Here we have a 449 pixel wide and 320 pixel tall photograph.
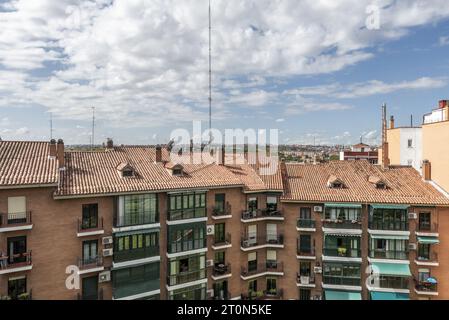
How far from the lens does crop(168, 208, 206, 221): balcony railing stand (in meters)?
24.8

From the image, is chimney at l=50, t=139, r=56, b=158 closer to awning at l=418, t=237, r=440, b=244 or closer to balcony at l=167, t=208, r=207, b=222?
balcony at l=167, t=208, r=207, b=222

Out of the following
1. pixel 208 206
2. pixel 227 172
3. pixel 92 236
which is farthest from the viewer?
pixel 227 172

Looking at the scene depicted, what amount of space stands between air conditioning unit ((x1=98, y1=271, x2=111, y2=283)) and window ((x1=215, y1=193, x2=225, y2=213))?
10269 mm

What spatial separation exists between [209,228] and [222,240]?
2012mm

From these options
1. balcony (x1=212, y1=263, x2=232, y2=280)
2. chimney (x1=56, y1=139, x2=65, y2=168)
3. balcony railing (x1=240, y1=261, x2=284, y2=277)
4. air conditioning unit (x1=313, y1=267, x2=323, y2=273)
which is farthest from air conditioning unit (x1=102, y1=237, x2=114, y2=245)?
air conditioning unit (x1=313, y1=267, x2=323, y2=273)

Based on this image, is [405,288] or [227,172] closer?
[405,288]

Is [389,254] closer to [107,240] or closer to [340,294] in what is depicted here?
[340,294]

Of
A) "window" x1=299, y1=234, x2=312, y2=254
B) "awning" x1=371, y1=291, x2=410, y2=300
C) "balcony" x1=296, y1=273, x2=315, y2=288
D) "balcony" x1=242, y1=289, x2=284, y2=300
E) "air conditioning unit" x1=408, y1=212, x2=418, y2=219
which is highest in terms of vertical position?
"air conditioning unit" x1=408, y1=212, x2=418, y2=219

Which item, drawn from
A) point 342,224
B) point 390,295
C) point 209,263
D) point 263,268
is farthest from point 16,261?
point 390,295

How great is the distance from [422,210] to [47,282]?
99.9 ft

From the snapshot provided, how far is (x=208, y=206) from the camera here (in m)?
26.9
